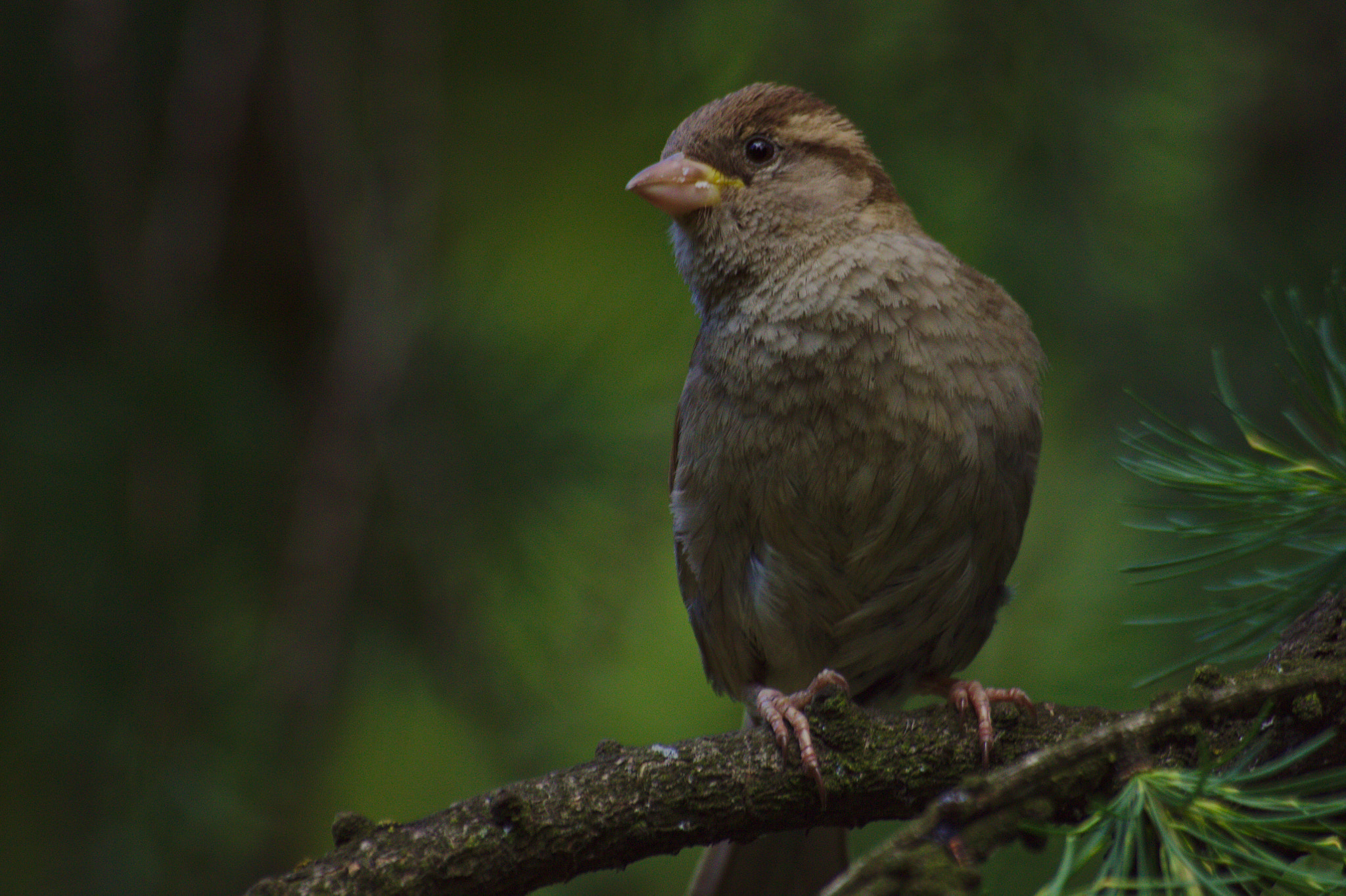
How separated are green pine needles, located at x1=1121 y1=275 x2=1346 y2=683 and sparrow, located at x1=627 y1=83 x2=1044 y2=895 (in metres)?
0.62

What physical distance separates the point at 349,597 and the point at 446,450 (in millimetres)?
427

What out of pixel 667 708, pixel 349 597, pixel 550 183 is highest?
pixel 550 183

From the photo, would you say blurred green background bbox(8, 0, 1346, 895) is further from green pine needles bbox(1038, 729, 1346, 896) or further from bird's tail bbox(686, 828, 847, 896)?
green pine needles bbox(1038, 729, 1346, 896)

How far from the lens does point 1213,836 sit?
1231 millimetres

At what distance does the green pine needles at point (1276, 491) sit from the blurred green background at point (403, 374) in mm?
1289

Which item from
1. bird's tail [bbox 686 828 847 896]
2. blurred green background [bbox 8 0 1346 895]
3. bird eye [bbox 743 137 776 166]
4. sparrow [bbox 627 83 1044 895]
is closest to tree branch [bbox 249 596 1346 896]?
sparrow [bbox 627 83 1044 895]

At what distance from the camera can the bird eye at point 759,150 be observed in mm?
2787

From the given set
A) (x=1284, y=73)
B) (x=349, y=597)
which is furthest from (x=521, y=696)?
(x=1284, y=73)

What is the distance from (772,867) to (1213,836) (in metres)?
1.51

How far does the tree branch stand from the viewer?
1211mm

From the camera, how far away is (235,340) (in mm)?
3258

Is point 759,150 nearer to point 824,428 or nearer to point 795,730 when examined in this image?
point 824,428

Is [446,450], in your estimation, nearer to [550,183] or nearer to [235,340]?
[235,340]

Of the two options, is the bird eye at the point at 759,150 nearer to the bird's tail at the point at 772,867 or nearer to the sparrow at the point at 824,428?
the sparrow at the point at 824,428
